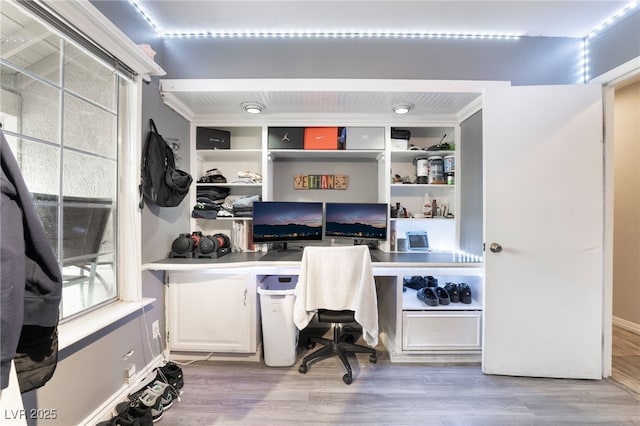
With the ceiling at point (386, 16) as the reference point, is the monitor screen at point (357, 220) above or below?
below

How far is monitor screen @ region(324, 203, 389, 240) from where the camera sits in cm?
239

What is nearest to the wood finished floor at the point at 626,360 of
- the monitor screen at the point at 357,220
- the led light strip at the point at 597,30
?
the monitor screen at the point at 357,220

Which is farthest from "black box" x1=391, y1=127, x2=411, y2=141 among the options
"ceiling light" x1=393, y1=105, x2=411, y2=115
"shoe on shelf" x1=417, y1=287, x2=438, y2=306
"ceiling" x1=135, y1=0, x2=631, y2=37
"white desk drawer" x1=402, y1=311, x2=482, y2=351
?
"white desk drawer" x1=402, y1=311, x2=482, y2=351

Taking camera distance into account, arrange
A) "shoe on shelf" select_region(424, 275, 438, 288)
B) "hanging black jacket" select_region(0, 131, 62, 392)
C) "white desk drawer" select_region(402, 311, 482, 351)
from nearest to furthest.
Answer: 1. "hanging black jacket" select_region(0, 131, 62, 392)
2. "white desk drawer" select_region(402, 311, 482, 351)
3. "shoe on shelf" select_region(424, 275, 438, 288)

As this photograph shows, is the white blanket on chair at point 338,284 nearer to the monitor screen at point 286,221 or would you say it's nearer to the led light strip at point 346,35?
the monitor screen at point 286,221

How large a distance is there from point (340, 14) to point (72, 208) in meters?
2.17

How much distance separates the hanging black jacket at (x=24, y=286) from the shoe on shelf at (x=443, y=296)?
2257mm

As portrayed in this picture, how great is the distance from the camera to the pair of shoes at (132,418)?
1278mm

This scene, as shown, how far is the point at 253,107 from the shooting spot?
6.89 ft

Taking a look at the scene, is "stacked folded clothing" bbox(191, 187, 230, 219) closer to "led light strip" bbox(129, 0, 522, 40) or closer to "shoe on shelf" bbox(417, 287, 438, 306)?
"led light strip" bbox(129, 0, 522, 40)

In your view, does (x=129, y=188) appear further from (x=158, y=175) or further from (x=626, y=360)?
(x=626, y=360)

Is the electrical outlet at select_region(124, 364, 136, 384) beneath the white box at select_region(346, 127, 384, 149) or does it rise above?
beneath

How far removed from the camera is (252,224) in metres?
2.37

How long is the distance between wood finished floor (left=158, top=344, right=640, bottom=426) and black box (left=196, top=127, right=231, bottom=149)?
75.9 inches
